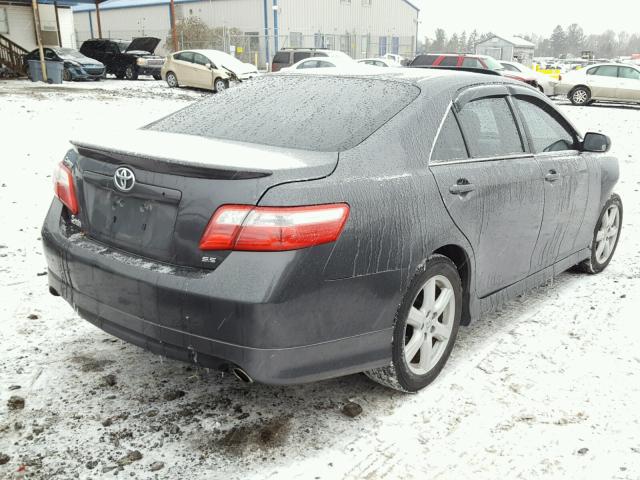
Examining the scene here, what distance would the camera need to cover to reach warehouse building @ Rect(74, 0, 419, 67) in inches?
1731

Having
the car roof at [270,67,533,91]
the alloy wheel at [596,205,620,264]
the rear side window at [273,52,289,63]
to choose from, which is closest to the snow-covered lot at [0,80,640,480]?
the alloy wheel at [596,205,620,264]

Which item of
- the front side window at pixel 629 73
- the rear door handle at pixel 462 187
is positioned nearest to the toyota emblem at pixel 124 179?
the rear door handle at pixel 462 187

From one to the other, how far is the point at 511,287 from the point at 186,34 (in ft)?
146

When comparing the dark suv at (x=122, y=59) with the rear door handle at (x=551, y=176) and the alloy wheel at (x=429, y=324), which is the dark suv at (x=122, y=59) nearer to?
the rear door handle at (x=551, y=176)

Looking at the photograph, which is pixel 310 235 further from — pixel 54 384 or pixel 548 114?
pixel 548 114

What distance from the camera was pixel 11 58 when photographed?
1087 inches

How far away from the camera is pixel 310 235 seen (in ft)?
7.97

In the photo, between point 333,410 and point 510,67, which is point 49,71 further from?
point 333,410

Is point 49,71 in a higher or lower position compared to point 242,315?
lower

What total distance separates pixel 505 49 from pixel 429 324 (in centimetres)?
6186

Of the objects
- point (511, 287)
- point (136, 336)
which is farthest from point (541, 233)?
point (136, 336)

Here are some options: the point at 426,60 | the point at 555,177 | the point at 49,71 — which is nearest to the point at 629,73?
the point at 426,60

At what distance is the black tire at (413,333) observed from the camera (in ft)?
9.43

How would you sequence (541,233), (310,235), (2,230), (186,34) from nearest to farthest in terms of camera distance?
(310,235)
(541,233)
(2,230)
(186,34)
